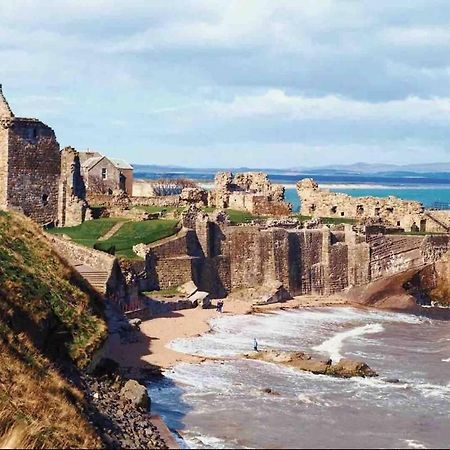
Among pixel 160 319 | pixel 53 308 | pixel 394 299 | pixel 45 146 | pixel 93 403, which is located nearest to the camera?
pixel 93 403

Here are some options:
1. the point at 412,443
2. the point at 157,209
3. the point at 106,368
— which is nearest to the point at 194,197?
the point at 157,209

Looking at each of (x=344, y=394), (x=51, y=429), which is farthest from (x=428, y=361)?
(x=51, y=429)

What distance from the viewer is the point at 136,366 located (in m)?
31.3

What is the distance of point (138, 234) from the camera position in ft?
156

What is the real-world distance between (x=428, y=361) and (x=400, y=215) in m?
26.3

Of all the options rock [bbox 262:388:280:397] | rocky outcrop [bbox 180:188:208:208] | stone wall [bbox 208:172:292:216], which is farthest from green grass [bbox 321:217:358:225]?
rock [bbox 262:388:280:397]

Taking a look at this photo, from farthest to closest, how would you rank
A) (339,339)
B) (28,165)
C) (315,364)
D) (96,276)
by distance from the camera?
1. (28,165)
2. (339,339)
3. (96,276)
4. (315,364)

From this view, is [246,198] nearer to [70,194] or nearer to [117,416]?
[70,194]

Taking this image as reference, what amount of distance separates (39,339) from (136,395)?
300 centimetres

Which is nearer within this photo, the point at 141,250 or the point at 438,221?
the point at 141,250

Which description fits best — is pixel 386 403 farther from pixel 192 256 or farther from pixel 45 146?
pixel 45 146

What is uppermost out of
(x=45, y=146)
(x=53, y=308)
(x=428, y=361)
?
(x=45, y=146)

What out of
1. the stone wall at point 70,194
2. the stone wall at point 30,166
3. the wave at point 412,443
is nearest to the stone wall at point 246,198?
the stone wall at point 70,194

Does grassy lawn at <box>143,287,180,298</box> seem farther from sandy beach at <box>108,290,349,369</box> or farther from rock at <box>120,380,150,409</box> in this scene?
rock at <box>120,380,150,409</box>
